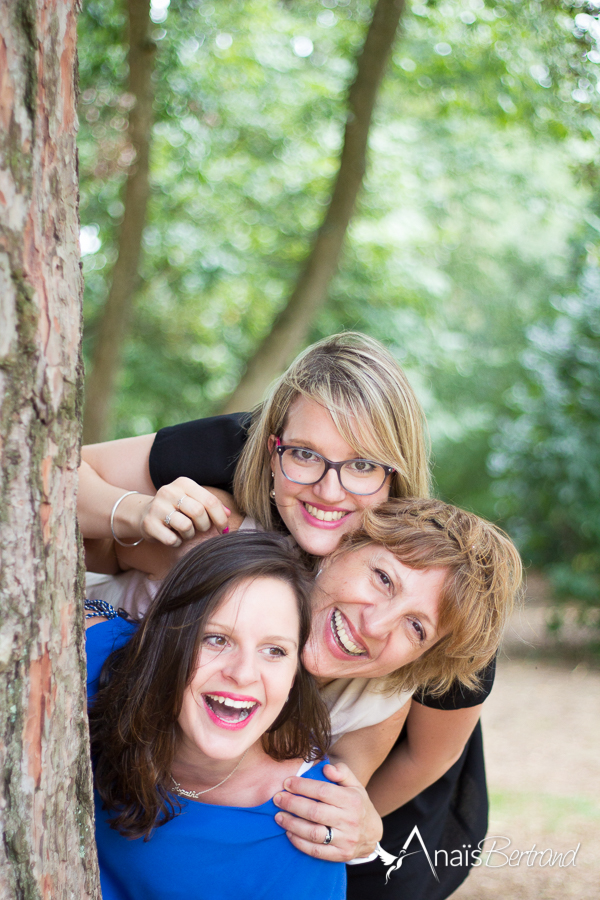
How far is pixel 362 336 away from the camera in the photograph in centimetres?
277

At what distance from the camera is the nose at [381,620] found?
7.24ft

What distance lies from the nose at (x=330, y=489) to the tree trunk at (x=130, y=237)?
156 inches

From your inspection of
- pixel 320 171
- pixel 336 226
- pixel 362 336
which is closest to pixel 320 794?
pixel 362 336

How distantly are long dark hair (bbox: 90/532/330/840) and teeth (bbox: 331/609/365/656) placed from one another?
145 mm

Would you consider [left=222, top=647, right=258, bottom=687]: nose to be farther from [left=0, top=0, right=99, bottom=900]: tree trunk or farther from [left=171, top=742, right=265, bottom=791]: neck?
[left=0, top=0, right=99, bottom=900]: tree trunk

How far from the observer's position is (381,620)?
221cm

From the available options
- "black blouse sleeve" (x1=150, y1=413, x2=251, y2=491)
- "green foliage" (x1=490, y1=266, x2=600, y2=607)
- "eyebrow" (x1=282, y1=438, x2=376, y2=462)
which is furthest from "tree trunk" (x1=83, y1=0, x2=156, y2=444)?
"green foliage" (x1=490, y1=266, x2=600, y2=607)

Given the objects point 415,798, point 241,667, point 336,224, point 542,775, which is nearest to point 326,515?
point 241,667

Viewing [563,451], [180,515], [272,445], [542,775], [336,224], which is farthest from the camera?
[563,451]

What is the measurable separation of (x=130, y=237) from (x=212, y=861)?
15.5 ft

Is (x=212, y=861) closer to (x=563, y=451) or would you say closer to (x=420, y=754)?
(x=420, y=754)

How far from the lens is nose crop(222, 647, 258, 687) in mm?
1889

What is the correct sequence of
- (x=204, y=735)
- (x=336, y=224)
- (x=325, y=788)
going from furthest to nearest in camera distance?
1. (x=336, y=224)
2. (x=325, y=788)
3. (x=204, y=735)

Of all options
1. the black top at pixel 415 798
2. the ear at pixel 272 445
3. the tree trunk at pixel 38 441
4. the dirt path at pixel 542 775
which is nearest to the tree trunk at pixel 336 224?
the dirt path at pixel 542 775
